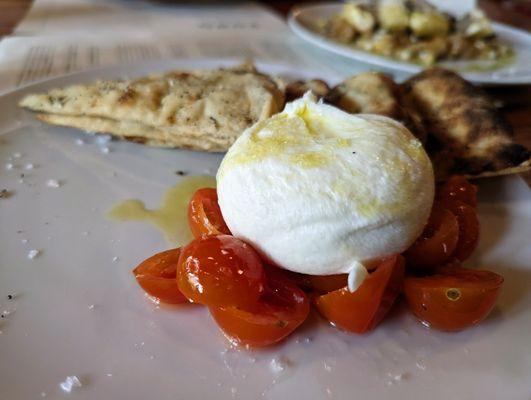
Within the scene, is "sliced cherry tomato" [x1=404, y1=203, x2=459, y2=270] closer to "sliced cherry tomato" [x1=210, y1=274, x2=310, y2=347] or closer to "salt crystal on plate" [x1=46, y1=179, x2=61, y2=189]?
"sliced cherry tomato" [x1=210, y1=274, x2=310, y2=347]

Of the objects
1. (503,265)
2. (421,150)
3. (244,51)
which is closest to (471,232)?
(503,265)

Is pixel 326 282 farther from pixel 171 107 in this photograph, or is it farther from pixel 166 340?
pixel 171 107

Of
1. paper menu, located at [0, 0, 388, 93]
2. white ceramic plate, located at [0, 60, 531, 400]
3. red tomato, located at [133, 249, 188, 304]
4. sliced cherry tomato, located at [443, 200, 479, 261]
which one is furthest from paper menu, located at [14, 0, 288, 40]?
sliced cherry tomato, located at [443, 200, 479, 261]

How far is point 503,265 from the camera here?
1.19m

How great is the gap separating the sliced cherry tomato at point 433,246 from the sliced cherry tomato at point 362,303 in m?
0.12

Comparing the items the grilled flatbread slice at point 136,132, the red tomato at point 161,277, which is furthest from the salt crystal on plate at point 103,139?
the red tomato at point 161,277

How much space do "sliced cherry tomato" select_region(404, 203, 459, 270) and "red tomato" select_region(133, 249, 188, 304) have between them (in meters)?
0.50

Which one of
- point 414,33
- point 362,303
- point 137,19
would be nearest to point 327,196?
point 362,303

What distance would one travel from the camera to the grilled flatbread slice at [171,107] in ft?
4.88

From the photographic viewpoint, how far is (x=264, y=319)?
0.95 m

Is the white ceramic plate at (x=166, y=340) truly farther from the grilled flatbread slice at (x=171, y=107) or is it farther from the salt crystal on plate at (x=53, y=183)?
the grilled flatbread slice at (x=171, y=107)

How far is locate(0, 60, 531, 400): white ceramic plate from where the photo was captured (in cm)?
88

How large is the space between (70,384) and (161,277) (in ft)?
0.90

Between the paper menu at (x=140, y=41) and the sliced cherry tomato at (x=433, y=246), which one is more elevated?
the sliced cherry tomato at (x=433, y=246)
